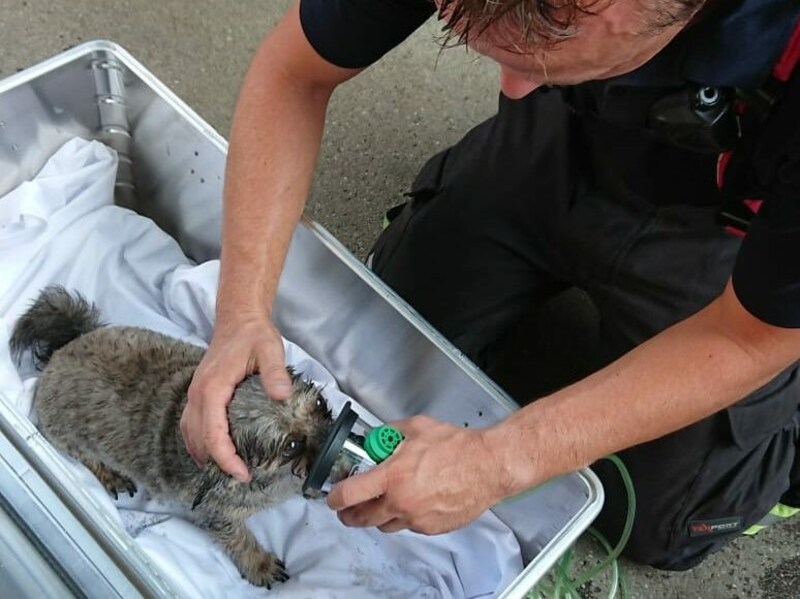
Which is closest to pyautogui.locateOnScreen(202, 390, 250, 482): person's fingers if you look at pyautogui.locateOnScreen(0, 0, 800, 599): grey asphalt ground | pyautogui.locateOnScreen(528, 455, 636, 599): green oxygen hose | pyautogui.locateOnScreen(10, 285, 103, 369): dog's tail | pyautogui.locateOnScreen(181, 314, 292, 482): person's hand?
pyautogui.locateOnScreen(181, 314, 292, 482): person's hand

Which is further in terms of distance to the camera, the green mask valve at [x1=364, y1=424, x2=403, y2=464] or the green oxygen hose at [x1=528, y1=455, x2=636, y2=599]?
the green oxygen hose at [x1=528, y1=455, x2=636, y2=599]

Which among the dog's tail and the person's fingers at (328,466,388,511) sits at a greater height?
the person's fingers at (328,466,388,511)

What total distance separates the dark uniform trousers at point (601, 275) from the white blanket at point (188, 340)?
9.8 inches

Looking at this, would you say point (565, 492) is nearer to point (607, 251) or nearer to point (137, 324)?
point (607, 251)

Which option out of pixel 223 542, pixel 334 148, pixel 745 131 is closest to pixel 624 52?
pixel 745 131

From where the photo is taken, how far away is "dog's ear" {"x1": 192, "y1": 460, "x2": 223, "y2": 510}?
1.07 metres

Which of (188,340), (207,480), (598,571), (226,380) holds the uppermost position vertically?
(226,380)

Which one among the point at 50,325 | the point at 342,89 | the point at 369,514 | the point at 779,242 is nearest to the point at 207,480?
the point at 369,514

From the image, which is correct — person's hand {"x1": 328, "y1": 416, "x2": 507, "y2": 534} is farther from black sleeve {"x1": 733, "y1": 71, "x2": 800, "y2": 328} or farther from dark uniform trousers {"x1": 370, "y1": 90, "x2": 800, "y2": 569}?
dark uniform trousers {"x1": 370, "y1": 90, "x2": 800, "y2": 569}

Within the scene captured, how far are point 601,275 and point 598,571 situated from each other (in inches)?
19.7

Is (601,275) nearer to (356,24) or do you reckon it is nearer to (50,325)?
(356,24)

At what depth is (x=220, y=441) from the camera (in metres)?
1.00

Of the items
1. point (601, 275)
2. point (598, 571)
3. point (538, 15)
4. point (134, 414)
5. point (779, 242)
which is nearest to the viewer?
point (538, 15)

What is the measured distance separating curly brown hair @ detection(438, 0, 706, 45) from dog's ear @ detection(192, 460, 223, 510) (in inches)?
23.0
